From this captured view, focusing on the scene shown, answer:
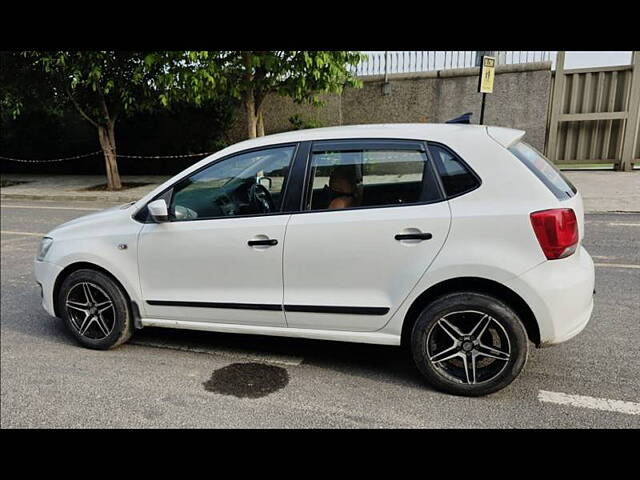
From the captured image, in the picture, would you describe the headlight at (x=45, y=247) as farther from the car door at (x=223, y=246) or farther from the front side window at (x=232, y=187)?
the front side window at (x=232, y=187)

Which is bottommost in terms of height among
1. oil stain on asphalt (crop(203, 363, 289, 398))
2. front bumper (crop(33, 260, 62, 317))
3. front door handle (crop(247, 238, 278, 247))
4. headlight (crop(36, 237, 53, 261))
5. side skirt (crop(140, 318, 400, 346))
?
oil stain on asphalt (crop(203, 363, 289, 398))

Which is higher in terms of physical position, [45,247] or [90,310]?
[45,247]

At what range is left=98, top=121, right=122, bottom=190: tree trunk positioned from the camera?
1441cm

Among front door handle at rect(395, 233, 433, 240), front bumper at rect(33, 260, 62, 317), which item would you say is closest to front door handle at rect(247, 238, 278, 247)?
front door handle at rect(395, 233, 433, 240)

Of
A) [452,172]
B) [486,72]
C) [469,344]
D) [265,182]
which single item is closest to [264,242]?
[265,182]

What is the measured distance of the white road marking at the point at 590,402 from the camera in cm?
276

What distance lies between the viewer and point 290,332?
329 cm

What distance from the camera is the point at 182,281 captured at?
3459 millimetres

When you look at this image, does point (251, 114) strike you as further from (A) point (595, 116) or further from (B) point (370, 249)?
(B) point (370, 249)

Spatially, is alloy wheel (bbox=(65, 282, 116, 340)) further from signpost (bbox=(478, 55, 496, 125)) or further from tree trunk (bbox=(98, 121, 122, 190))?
tree trunk (bbox=(98, 121, 122, 190))

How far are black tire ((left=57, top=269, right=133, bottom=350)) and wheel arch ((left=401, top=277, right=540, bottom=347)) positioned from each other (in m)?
2.23

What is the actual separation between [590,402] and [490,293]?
34.8 inches

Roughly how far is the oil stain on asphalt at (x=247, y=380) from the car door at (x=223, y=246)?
352mm
